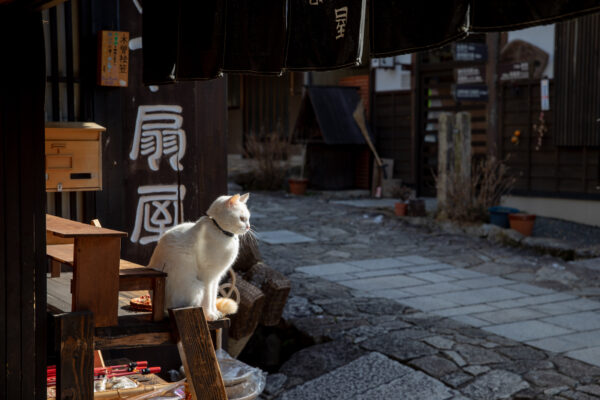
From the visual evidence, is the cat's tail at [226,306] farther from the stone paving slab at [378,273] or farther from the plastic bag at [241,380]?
the stone paving slab at [378,273]

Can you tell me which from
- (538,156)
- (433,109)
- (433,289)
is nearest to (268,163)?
(433,109)

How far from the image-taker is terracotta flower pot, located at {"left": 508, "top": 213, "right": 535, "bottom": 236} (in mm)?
11930

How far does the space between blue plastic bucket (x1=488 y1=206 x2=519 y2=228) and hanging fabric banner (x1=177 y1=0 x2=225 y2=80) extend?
A: 990 cm

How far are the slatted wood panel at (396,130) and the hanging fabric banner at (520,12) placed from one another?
15.1 metres

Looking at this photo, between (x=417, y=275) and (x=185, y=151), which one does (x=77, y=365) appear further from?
(x=417, y=275)

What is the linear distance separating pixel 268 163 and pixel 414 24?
1551cm

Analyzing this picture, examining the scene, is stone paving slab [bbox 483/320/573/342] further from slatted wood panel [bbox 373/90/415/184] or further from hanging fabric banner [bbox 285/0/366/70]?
slatted wood panel [bbox 373/90/415/184]

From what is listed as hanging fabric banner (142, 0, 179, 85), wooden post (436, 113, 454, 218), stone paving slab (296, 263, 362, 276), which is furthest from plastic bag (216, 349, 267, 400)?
wooden post (436, 113, 454, 218)

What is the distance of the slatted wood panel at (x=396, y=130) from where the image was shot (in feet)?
57.1

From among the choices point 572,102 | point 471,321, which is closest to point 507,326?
point 471,321

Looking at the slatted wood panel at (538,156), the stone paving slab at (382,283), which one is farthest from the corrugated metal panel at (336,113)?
the stone paving slab at (382,283)

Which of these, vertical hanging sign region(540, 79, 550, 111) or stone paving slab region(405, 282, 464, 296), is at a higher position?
vertical hanging sign region(540, 79, 550, 111)

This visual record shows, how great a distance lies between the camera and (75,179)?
181 inches

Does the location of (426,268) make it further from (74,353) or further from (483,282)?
(74,353)
